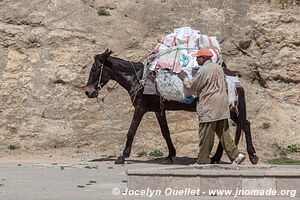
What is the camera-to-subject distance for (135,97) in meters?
14.2

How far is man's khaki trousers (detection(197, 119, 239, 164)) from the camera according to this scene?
34.1ft

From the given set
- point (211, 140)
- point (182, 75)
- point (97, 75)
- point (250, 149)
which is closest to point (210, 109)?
point (211, 140)

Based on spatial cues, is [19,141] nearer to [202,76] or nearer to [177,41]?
[177,41]

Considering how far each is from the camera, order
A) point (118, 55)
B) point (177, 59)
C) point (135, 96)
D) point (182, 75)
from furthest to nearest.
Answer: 1. point (118, 55)
2. point (135, 96)
3. point (177, 59)
4. point (182, 75)

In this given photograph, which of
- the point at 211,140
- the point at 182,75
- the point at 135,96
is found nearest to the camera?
the point at 211,140

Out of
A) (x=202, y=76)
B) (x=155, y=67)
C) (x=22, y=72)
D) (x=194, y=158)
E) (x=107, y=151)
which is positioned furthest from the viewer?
(x=22, y=72)

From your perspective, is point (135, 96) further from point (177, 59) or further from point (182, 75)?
point (182, 75)

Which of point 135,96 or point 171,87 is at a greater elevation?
point 171,87

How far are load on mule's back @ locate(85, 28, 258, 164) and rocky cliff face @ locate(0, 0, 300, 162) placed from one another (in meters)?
2.46

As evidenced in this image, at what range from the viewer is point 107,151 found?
56.3 feet

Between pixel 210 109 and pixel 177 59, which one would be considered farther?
pixel 177 59

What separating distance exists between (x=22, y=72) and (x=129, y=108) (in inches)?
122

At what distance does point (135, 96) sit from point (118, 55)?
4.70 m

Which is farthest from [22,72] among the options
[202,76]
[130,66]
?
[202,76]
